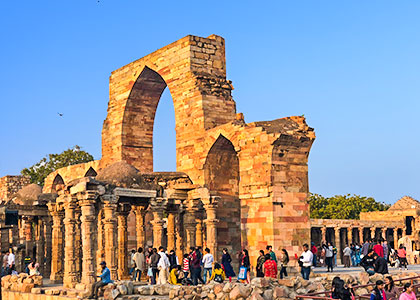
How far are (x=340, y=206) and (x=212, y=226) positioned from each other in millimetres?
35236

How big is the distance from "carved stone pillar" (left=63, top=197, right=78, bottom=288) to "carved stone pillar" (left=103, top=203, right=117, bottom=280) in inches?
38.0

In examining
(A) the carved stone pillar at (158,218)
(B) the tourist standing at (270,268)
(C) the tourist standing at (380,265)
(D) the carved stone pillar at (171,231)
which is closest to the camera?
(B) the tourist standing at (270,268)

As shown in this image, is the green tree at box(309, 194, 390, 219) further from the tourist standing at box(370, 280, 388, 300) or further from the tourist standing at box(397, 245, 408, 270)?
the tourist standing at box(370, 280, 388, 300)

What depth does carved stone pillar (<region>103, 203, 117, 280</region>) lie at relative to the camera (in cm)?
1602

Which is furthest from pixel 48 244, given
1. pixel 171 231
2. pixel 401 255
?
pixel 401 255

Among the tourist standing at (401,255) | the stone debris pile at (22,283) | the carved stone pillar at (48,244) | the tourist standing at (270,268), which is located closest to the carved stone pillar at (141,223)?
the carved stone pillar at (48,244)

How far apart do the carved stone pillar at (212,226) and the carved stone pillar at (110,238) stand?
355cm

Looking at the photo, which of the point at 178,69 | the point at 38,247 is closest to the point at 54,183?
the point at 38,247

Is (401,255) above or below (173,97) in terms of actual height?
below

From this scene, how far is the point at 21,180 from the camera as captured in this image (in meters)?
35.5

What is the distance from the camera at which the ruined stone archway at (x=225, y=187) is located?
21.1 m

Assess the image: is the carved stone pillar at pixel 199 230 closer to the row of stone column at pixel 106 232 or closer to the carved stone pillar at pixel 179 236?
the row of stone column at pixel 106 232

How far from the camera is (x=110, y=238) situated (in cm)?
1620

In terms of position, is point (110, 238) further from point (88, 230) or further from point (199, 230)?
point (199, 230)
